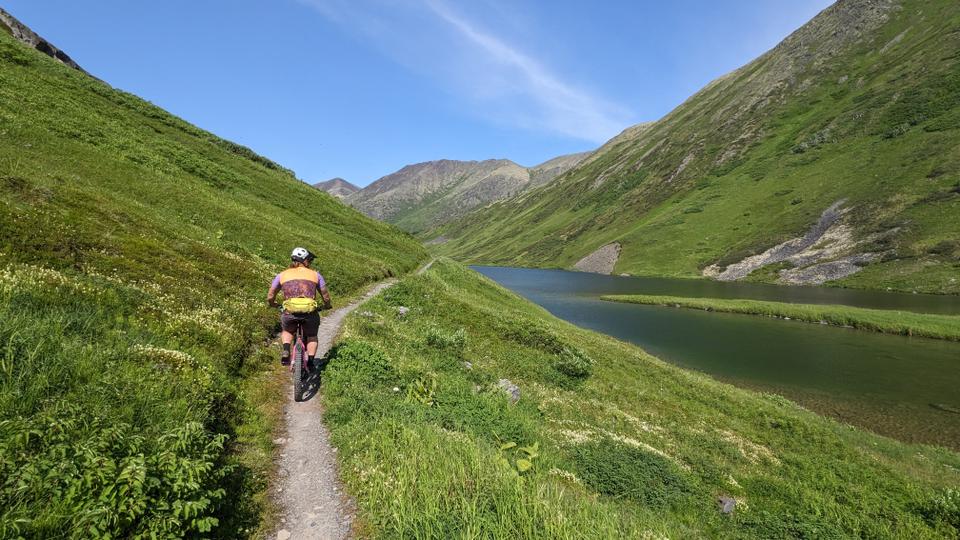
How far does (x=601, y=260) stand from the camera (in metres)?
174

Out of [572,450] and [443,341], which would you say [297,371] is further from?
[443,341]

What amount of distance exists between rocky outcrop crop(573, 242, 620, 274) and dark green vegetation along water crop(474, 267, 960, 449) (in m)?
84.5

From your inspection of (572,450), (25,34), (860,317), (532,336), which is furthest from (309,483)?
(25,34)

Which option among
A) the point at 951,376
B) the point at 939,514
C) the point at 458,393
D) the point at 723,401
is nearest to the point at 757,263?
the point at 951,376

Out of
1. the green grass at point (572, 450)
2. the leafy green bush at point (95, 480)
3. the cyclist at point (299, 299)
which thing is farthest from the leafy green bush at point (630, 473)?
the leafy green bush at point (95, 480)

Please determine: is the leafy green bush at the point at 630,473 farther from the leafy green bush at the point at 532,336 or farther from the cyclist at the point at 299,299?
the leafy green bush at the point at 532,336

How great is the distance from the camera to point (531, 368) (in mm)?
22453

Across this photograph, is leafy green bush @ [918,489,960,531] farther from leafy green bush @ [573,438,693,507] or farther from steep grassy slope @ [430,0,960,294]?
steep grassy slope @ [430,0,960,294]

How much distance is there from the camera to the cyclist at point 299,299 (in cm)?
1217

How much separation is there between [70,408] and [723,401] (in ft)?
93.1

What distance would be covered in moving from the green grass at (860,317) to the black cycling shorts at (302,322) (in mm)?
70122

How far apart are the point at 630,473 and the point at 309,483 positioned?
32.5 ft

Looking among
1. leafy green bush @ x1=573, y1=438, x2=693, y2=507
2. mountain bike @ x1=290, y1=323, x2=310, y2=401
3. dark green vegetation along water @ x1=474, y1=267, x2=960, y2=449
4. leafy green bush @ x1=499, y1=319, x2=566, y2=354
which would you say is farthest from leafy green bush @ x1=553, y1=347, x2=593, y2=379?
dark green vegetation along water @ x1=474, y1=267, x2=960, y2=449

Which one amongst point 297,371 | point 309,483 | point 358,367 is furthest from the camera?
point 358,367
